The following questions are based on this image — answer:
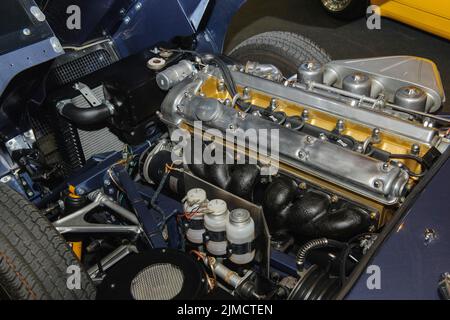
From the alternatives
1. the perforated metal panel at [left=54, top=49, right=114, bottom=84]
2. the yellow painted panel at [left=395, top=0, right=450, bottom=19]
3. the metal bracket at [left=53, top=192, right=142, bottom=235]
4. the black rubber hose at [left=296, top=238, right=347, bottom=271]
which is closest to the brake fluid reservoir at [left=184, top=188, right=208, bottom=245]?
the metal bracket at [left=53, top=192, right=142, bottom=235]

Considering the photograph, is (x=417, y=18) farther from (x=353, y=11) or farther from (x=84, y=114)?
(x=84, y=114)

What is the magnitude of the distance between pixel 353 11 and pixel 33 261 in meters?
3.91

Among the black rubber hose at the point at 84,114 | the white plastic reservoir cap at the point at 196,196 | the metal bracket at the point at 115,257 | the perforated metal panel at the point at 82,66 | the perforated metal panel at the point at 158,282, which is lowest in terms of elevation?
the metal bracket at the point at 115,257

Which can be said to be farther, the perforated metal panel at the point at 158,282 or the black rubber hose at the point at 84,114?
the black rubber hose at the point at 84,114

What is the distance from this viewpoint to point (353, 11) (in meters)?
4.73

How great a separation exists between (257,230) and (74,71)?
1.33m

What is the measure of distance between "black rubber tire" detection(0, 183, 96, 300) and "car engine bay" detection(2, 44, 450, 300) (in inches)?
7.4

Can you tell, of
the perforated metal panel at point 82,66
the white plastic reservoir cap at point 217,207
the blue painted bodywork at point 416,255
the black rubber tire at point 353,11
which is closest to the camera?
the blue painted bodywork at point 416,255

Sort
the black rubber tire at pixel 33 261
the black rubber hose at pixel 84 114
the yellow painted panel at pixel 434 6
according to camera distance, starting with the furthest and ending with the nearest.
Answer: the yellow painted panel at pixel 434 6 → the black rubber hose at pixel 84 114 → the black rubber tire at pixel 33 261

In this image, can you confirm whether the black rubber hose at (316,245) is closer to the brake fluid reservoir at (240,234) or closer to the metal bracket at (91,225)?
the brake fluid reservoir at (240,234)

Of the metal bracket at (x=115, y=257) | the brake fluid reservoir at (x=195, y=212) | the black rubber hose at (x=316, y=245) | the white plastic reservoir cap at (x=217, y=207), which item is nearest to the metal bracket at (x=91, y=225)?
the metal bracket at (x=115, y=257)

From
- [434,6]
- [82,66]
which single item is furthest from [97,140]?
[434,6]

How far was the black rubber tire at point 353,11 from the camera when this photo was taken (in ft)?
15.4

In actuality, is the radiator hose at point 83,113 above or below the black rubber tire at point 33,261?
above
